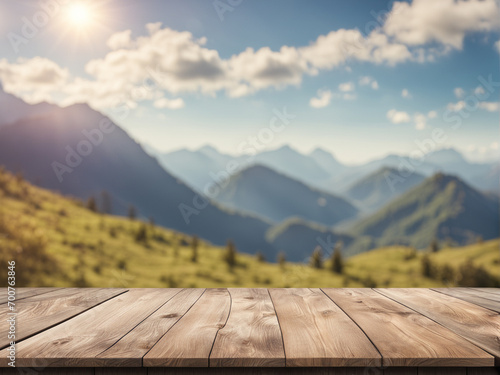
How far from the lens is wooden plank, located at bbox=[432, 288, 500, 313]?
1.61 meters

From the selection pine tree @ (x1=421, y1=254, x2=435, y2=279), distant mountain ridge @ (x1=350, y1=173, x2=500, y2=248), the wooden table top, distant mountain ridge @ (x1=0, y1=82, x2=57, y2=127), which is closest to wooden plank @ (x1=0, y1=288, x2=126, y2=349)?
the wooden table top

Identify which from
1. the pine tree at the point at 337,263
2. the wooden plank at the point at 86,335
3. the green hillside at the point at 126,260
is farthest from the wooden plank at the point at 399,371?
the pine tree at the point at 337,263

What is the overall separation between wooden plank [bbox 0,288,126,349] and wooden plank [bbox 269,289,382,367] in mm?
810

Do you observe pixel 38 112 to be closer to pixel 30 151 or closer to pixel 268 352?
pixel 30 151

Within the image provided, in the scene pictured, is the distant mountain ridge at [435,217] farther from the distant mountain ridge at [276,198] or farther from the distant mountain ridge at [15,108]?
the distant mountain ridge at [15,108]

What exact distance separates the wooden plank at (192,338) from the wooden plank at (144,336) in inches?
1.0

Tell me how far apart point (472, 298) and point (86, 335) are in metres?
1.75

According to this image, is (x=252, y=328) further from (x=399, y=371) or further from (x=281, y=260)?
(x=281, y=260)

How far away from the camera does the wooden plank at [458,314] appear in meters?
1.12

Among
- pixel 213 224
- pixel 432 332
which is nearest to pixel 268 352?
pixel 432 332

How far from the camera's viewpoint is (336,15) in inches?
236

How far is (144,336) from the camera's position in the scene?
1.11 meters

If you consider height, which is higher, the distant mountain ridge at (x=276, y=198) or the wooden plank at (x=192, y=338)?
the distant mountain ridge at (x=276, y=198)

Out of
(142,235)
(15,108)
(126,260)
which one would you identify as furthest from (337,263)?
(15,108)
